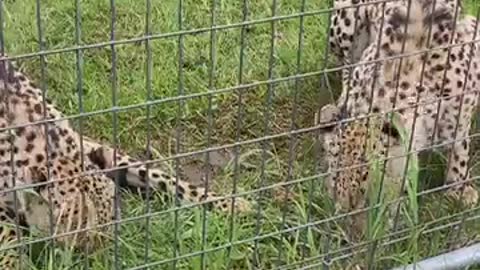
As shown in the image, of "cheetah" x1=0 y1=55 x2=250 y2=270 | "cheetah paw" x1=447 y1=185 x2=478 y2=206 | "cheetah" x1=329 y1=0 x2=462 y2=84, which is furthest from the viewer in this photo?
"cheetah" x1=329 y1=0 x2=462 y2=84

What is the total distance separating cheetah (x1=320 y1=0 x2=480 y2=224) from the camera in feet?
10.7

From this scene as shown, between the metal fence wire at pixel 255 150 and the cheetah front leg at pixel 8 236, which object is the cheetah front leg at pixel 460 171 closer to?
the metal fence wire at pixel 255 150

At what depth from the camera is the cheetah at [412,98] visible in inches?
128

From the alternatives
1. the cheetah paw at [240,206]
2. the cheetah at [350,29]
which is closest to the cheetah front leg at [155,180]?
the cheetah paw at [240,206]

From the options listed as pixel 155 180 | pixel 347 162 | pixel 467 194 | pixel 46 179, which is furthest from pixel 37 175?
pixel 467 194

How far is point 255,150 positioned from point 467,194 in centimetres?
75

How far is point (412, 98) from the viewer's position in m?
3.45

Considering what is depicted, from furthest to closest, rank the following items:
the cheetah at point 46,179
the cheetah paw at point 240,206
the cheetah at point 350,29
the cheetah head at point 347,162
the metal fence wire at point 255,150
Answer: the cheetah at point 350,29
the cheetah paw at point 240,206
the cheetah head at point 347,162
the cheetah at point 46,179
the metal fence wire at point 255,150

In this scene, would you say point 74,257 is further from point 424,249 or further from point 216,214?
point 424,249

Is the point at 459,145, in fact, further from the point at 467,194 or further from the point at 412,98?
the point at 412,98

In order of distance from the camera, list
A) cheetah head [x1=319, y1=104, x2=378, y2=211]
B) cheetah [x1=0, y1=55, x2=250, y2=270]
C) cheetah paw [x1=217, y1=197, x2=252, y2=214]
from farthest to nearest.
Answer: cheetah paw [x1=217, y1=197, x2=252, y2=214], cheetah head [x1=319, y1=104, x2=378, y2=211], cheetah [x1=0, y1=55, x2=250, y2=270]

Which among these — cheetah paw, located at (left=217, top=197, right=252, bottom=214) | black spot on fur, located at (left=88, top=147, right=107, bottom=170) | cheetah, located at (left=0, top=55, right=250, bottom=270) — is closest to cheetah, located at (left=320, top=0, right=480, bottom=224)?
cheetah paw, located at (left=217, top=197, right=252, bottom=214)

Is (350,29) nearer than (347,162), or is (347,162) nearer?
(347,162)

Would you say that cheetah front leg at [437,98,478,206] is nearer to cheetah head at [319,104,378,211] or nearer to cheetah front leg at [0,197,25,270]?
cheetah head at [319,104,378,211]
